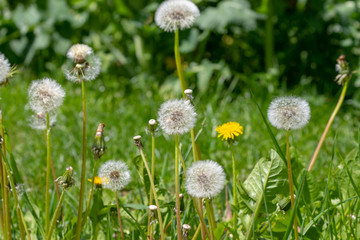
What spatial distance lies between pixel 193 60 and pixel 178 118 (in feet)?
A: 9.10

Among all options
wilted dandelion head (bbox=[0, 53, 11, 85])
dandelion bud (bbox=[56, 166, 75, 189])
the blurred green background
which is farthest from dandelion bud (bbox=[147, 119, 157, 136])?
the blurred green background

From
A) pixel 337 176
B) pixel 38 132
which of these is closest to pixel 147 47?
pixel 38 132

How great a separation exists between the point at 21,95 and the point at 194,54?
1333 mm

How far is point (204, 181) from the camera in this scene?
104 centimetres

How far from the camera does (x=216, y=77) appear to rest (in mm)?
3418

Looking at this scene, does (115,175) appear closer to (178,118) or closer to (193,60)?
(178,118)

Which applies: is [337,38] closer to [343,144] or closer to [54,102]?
[343,144]

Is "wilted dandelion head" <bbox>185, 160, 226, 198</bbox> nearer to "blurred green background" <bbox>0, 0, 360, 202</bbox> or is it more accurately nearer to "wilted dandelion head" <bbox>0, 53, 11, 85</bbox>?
"wilted dandelion head" <bbox>0, 53, 11, 85</bbox>

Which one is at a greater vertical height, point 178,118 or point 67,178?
point 178,118

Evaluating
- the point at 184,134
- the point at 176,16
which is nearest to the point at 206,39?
the point at 184,134

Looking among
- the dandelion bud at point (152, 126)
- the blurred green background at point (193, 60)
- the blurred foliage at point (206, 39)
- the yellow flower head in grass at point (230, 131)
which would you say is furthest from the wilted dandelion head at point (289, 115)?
the blurred foliage at point (206, 39)

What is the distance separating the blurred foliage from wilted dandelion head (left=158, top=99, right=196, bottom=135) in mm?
2184

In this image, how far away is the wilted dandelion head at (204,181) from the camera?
3.39 feet

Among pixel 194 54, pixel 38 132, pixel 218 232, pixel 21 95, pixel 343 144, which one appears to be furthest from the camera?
pixel 194 54
